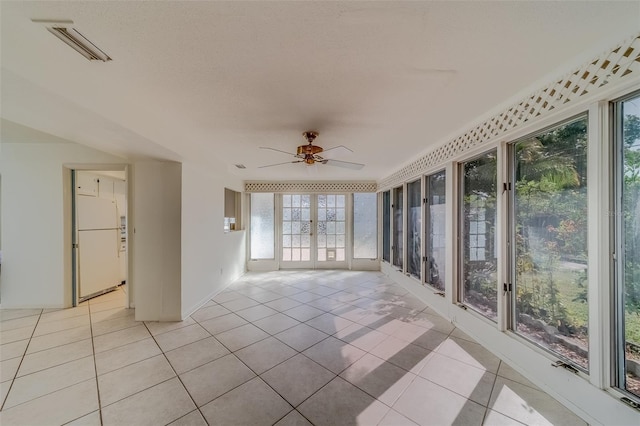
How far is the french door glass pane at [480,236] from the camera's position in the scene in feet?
8.25

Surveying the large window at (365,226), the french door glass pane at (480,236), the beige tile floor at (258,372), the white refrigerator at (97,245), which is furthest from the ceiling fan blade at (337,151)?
the white refrigerator at (97,245)

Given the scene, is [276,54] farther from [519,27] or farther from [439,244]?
[439,244]

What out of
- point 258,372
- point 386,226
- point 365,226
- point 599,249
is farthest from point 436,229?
point 258,372

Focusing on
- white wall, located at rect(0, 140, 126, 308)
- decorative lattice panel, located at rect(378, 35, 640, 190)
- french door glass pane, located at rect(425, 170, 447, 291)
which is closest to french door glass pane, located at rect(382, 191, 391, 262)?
french door glass pane, located at rect(425, 170, 447, 291)

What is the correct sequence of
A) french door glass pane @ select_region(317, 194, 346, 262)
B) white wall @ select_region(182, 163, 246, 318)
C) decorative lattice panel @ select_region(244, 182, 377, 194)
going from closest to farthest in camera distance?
white wall @ select_region(182, 163, 246, 318)
decorative lattice panel @ select_region(244, 182, 377, 194)
french door glass pane @ select_region(317, 194, 346, 262)

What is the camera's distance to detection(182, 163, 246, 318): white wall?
132 inches

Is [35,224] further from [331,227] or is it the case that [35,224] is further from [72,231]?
[331,227]

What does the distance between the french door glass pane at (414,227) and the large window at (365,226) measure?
1.70 metres

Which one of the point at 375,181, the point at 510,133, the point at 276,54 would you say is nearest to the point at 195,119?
the point at 276,54

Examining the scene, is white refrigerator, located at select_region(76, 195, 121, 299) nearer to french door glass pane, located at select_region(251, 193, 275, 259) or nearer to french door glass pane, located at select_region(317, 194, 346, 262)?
french door glass pane, located at select_region(251, 193, 275, 259)

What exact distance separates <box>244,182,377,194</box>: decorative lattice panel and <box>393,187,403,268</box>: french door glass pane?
106cm

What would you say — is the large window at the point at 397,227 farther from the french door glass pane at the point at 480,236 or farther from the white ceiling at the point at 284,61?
the white ceiling at the point at 284,61

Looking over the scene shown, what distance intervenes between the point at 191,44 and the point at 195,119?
1191 millimetres

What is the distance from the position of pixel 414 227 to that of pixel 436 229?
784mm
